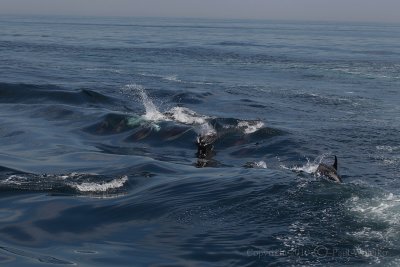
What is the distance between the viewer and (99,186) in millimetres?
15320

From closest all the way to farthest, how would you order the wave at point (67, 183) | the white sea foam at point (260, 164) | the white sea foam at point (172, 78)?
1. the wave at point (67, 183)
2. the white sea foam at point (260, 164)
3. the white sea foam at point (172, 78)

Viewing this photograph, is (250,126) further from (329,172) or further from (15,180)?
(15,180)

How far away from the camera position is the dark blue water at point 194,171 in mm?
11516

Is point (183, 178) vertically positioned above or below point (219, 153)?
below

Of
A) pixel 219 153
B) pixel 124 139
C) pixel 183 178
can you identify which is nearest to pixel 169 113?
pixel 124 139

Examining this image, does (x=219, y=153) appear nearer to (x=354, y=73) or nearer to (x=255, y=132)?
(x=255, y=132)

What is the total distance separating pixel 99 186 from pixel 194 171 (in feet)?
10.5

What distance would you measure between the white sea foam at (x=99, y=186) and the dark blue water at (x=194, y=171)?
0.17 feet

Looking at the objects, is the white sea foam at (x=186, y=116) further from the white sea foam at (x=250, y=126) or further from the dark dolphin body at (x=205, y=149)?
the dark dolphin body at (x=205, y=149)

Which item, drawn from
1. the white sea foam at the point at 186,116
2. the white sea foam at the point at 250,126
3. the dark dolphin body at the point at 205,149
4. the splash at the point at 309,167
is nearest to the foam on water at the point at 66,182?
the dark dolphin body at the point at 205,149

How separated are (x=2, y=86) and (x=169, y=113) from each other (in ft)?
35.5

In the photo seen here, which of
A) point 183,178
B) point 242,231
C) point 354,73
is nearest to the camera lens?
point 242,231

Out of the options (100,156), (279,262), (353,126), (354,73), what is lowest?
(279,262)

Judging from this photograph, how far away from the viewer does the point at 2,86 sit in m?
32.3
